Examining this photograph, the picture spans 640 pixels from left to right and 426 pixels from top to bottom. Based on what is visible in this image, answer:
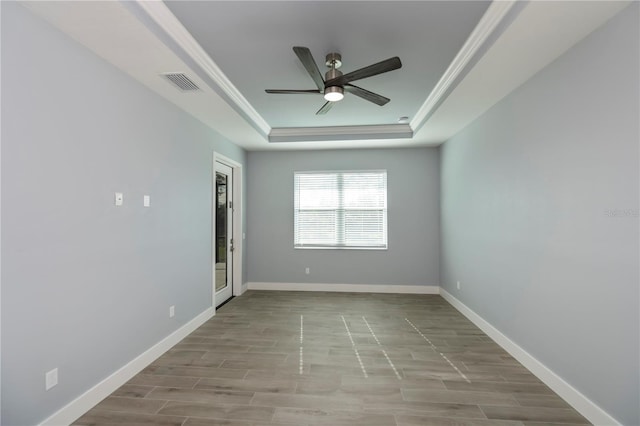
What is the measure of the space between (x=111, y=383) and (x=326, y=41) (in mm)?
3315

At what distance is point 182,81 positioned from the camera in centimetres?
279

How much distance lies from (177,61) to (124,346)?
2.48m

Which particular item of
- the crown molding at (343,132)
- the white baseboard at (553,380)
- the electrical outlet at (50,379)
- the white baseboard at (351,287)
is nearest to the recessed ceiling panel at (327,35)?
the crown molding at (343,132)

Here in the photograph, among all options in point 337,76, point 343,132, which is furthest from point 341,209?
point 337,76

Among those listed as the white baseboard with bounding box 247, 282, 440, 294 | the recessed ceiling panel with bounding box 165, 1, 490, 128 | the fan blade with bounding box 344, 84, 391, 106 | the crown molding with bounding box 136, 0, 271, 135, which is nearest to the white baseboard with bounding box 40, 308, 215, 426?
the white baseboard with bounding box 247, 282, 440, 294

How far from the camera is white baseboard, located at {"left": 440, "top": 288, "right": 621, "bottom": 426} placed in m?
2.02

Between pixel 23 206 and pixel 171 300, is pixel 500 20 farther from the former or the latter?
pixel 171 300

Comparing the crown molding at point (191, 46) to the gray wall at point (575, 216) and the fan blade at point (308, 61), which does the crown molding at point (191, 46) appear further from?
the gray wall at point (575, 216)

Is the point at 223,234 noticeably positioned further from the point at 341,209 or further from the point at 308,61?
the point at 308,61

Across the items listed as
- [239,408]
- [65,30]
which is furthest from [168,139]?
[239,408]

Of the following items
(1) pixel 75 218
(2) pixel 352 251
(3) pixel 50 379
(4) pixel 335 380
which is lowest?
(4) pixel 335 380

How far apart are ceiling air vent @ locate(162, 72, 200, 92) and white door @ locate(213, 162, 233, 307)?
192 centimetres

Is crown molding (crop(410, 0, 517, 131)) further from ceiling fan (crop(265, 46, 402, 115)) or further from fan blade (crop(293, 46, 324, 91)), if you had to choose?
fan blade (crop(293, 46, 324, 91))

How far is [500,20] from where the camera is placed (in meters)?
2.04
